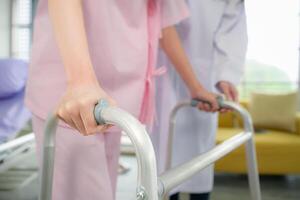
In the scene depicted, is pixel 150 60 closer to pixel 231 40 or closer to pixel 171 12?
pixel 171 12

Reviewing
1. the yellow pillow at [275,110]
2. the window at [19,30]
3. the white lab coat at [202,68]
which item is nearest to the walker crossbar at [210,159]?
the white lab coat at [202,68]

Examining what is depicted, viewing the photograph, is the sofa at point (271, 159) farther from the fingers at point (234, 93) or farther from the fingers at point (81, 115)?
the fingers at point (81, 115)

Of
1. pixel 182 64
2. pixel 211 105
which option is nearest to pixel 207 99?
pixel 211 105

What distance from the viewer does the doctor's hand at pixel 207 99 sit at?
94 centimetres

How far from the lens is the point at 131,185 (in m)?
2.49

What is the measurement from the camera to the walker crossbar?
1.61 ft

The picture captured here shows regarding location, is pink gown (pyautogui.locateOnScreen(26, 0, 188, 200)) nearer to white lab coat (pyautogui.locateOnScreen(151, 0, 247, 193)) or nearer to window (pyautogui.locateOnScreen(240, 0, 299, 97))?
white lab coat (pyautogui.locateOnScreen(151, 0, 247, 193))

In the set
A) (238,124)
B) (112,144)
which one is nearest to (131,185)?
(238,124)

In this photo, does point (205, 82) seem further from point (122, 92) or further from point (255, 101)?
point (255, 101)

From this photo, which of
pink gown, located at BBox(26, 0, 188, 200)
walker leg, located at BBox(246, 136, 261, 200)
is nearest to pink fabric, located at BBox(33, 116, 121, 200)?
pink gown, located at BBox(26, 0, 188, 200)

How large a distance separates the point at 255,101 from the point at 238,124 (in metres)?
0.24

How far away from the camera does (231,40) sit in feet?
3.63

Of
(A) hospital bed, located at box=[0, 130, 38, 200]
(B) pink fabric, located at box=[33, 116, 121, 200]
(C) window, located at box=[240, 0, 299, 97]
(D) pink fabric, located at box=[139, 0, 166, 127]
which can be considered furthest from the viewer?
(C) window, located at box=[240, 0, 299, 97]

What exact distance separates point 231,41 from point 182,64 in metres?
0.22
